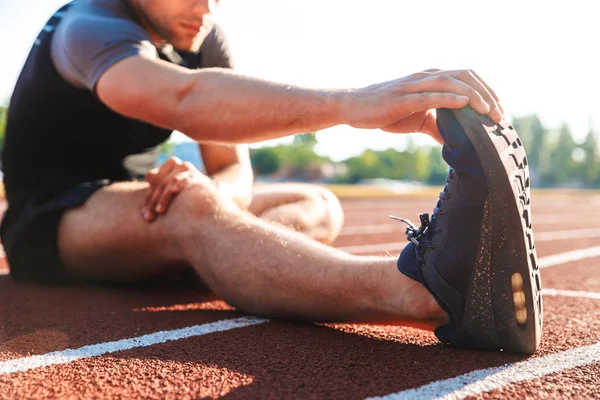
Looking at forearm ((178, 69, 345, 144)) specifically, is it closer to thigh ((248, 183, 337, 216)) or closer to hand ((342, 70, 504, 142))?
hand ((342, 70, 504, 142))

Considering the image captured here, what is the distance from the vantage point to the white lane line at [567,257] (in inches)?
164

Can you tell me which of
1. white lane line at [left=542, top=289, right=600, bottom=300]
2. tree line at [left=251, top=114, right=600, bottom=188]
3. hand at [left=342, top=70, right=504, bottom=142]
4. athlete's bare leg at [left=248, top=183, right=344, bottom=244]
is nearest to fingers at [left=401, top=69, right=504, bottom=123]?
hand at [left=342, top=70, right=504, bottom=142]

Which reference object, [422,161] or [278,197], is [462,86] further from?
[422,161]

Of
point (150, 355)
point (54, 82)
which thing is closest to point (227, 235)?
point (150, 355)

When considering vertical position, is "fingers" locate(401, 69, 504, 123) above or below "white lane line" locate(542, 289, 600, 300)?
above

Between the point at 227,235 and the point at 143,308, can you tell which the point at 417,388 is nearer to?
the point at 227,235

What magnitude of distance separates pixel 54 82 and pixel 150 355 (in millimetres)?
1303

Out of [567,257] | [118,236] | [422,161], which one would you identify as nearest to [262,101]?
[118,236]

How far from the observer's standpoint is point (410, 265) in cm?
173

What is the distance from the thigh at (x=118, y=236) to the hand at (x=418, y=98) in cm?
87

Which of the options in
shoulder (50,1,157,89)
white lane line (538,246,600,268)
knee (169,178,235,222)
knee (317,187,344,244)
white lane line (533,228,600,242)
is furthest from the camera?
white lane line (533,228,600,242)

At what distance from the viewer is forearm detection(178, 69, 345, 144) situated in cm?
173

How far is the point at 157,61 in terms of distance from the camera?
1.89 m

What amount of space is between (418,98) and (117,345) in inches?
45.7
